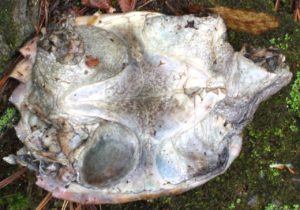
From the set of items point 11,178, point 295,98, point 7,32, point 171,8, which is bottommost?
point 11,178

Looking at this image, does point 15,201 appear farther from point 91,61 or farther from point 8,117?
point 91,61

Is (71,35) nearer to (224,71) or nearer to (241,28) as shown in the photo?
(224,71)

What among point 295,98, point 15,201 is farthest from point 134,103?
point 295,98

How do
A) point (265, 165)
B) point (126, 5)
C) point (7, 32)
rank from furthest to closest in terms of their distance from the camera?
point (265, 165), point (126, 5), point (7, 32)

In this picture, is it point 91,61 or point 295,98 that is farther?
point 295,98

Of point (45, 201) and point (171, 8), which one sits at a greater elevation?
point (171, 8)

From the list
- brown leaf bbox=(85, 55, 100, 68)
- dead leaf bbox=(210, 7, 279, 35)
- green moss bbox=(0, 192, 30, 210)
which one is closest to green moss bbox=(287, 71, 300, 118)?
dead leaf bbox=(210, 7, 279, 35)

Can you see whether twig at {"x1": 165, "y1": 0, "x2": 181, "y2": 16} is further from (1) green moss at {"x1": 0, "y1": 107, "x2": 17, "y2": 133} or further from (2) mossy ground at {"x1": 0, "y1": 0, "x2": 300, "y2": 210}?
(1) green moss at {"x1": 0, "y1": 107, "x2": 17, "y2": 133}

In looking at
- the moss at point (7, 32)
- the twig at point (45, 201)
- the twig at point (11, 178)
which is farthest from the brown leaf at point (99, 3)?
the twig at point (45, 201)
